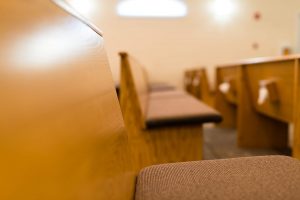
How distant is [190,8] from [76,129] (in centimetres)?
498

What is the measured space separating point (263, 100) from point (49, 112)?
5.23 ft

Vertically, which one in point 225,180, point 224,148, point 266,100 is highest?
Result: point 225,180

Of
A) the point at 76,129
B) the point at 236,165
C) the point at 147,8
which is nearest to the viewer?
the point at 76,129

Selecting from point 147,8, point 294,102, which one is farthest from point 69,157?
point 147,8

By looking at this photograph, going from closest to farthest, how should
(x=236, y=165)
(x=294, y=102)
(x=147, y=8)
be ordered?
(x=236, y=165)
(x=294, y=102)
(x=147, y=8)

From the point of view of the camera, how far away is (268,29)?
5184mm

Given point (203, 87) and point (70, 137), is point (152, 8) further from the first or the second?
point (70, 137)

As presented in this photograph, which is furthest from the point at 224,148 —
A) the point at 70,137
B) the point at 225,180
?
the point at 70,137

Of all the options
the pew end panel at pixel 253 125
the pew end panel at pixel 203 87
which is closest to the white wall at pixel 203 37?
the pew end panel at pixel 203 87

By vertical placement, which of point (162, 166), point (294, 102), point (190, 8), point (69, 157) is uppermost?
point (190, 8)

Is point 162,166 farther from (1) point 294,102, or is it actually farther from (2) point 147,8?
(2) point 147,8

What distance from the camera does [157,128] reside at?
59.4 inches

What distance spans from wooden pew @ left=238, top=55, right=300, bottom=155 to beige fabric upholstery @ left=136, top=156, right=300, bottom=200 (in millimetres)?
912

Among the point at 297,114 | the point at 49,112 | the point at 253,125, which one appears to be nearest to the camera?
the point at 49,112
